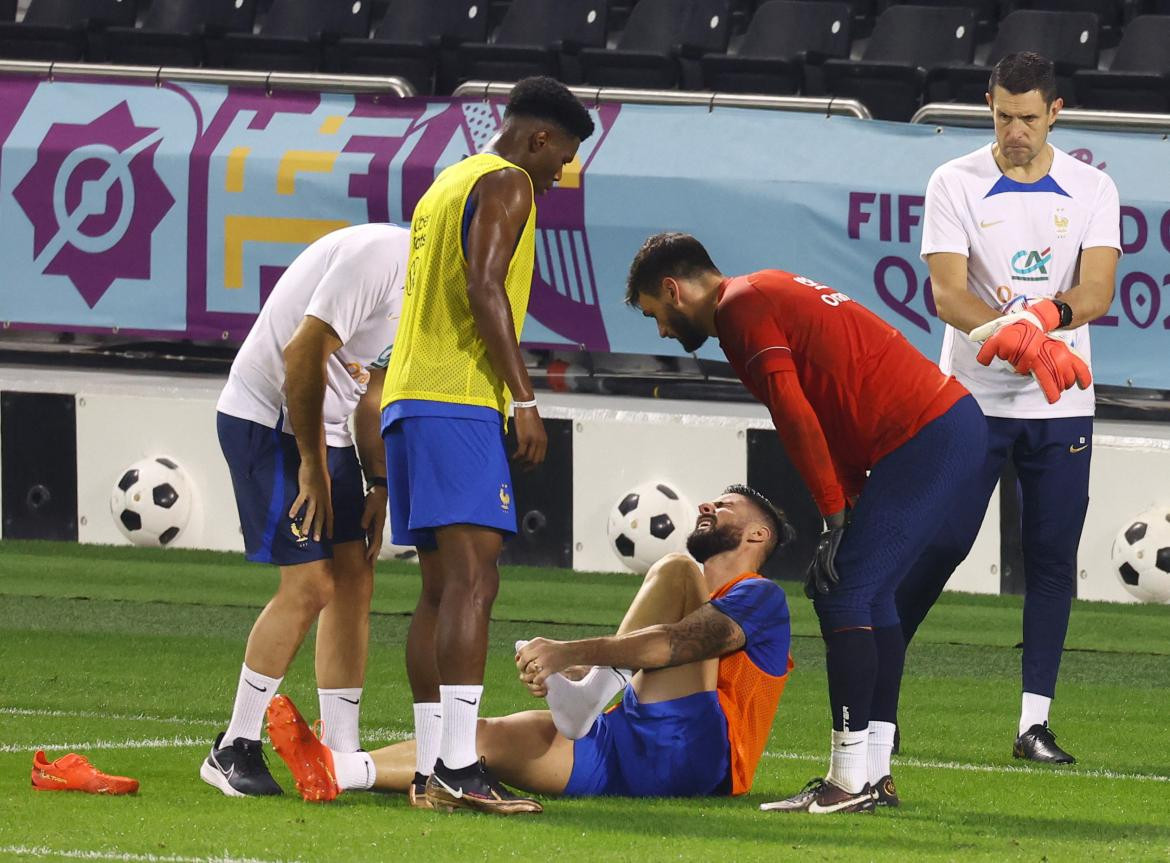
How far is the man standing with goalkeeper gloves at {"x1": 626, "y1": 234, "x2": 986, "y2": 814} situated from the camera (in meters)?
5.59

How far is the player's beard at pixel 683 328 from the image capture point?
5.62 m

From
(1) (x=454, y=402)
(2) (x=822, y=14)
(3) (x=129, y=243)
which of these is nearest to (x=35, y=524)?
(3) (x=129, y=243)

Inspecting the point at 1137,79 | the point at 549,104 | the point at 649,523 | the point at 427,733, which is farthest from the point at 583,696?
the point at 1137,79

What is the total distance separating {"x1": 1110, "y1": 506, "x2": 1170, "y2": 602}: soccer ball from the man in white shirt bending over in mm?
4970

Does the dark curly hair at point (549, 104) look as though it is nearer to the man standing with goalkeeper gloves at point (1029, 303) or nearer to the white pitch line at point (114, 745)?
the man standing with goalkeeper gloves at point (1029, 303)

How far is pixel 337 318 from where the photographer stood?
5.87 metres

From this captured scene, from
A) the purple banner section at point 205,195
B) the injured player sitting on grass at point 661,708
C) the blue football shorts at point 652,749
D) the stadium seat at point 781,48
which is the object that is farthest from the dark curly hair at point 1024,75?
the stadium seat at point 781,48

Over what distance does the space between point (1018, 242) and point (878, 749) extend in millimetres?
1868

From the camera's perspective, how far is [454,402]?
5.57 m

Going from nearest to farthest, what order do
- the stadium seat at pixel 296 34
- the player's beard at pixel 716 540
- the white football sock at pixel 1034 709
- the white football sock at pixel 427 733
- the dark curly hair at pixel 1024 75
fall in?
the white football sock at pixel 427 733 < the player's beard at pixel 716 540 < the dark curly hair at pixel 1024 75 < the white football sock at pixel 1034 709 < the stadium seat at pixel 296 34

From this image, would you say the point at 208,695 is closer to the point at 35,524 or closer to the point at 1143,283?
the point at 35,524

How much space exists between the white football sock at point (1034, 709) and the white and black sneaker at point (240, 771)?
2.39 meters

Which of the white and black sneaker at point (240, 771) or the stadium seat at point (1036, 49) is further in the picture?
the stadium seat at point (1036, 49)

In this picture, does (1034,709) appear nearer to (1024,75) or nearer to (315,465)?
(1024,75)
